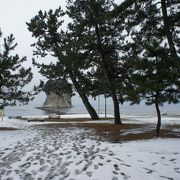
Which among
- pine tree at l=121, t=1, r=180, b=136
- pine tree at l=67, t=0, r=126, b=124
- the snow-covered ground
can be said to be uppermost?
pine tree at l=67, t=0, r=126, b=124

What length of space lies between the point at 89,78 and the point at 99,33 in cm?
706

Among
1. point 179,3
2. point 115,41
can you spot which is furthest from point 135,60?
point 115,41

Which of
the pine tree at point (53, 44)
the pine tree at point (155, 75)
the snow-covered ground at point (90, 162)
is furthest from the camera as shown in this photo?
the pine tree at point (53, 44)

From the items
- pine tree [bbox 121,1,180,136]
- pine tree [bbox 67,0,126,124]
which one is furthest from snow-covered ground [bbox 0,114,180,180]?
pine tree [bbox 67,0,126,124]

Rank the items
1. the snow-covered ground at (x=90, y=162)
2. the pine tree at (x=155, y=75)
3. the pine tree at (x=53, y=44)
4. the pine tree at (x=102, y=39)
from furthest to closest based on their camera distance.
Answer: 1. the pine tree at (x=53, y=44)
2. the pine tree at (x=102, y=39)
3. the pine tree at (x=155, y=75)
4. the snow-covered ground at (x=90, y=162)

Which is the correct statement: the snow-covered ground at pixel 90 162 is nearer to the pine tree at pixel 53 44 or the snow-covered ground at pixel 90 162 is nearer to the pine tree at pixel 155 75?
the pine tree at pixel 155 75

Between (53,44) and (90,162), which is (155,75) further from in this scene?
(53,44)

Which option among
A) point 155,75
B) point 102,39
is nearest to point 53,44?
point 102,39

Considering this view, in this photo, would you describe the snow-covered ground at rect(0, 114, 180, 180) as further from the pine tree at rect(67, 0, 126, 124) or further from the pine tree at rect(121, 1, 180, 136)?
the pine tree at rect(67, 0, 126, 124)

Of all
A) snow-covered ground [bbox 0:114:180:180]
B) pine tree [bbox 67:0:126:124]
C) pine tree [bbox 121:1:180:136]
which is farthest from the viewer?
pine tree [bbox 67:0:126:124]

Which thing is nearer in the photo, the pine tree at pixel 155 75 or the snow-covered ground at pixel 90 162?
the snow-covered ground at pixel 90 162

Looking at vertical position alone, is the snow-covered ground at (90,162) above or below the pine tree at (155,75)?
below

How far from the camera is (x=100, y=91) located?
34062mm

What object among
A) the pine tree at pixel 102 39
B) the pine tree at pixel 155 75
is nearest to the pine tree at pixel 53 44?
the pine tree at pixel 102 39
